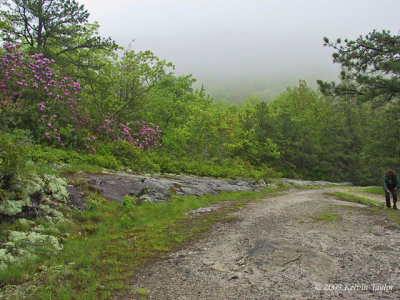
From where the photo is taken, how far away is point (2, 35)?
15.5 meters

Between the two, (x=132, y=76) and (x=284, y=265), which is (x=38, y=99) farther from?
(x=284, y=265)

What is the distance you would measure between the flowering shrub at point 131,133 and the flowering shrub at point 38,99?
2.25m

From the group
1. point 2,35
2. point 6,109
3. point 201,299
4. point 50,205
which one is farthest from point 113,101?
point 201,299

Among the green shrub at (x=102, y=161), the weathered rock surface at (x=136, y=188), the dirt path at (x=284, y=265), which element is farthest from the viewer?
the green shrub at (x=102, y=161)

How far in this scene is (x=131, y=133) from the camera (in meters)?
20.2

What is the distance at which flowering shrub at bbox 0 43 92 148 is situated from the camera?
12.8m

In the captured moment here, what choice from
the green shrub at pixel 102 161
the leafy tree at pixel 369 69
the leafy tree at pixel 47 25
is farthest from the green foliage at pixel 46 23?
the leafy tree at pixel 369 69

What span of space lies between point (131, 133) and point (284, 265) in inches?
679

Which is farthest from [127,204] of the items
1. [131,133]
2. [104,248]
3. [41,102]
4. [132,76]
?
[132,76]

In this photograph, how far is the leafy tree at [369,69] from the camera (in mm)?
11648

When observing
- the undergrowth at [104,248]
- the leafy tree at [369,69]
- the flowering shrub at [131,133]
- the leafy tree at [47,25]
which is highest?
the leafy tree at [47,25]

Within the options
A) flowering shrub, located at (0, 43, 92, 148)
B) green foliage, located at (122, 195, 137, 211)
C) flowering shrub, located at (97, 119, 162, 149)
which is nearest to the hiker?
green foliage, located at (122, 195, 137, 211)

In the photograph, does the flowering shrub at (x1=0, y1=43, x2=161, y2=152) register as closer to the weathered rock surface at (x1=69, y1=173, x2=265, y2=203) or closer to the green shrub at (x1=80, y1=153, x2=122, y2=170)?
the green shrub at (x1=80, y1=153, x2=122, y2=170)

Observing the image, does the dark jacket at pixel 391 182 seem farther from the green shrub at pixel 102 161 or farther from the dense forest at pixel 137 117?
the green shrub at pixel 102 161
